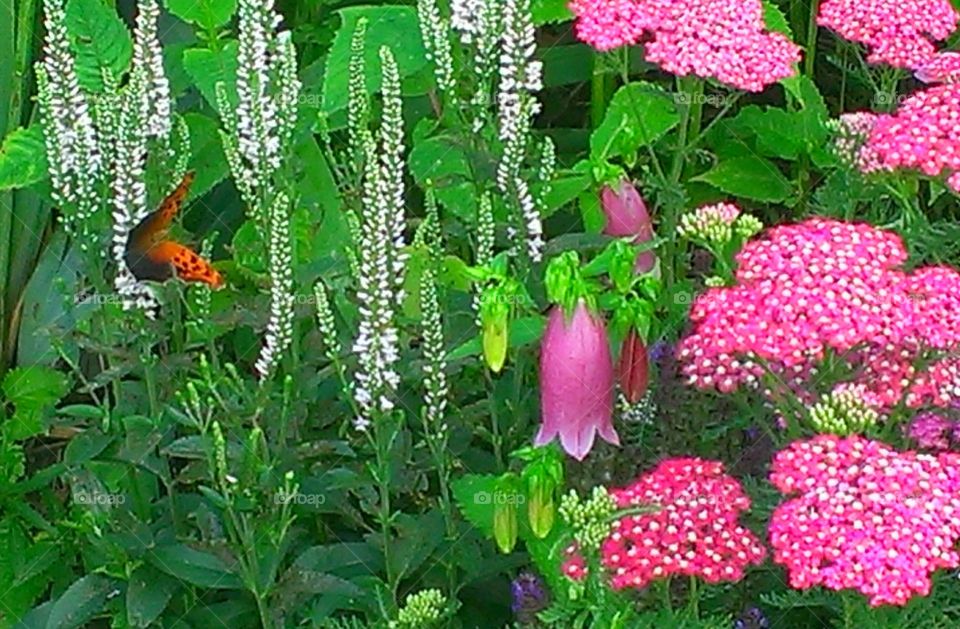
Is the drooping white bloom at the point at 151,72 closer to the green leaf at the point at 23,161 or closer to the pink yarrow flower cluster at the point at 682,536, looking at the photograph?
the green leaf at the point at 23,161

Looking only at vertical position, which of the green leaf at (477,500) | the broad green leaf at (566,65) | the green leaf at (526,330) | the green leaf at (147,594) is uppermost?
the green leaf at (526,330)

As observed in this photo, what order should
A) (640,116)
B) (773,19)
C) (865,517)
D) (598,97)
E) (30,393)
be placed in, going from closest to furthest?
(865,517) → (640,116) → (773,19) → (30,393) → (598,97)

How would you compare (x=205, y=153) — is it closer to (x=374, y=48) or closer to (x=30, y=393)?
(x=374, y=48)

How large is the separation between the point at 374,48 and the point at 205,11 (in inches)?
8.9

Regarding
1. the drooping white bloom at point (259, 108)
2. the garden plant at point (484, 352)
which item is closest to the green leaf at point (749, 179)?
the garden plant at point (484, 352)

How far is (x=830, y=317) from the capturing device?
1.47 meters

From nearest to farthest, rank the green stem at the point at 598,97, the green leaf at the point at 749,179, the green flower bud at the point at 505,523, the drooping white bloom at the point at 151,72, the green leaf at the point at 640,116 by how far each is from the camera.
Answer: the green flower bud at the point at 505,523, the drooping white bloom at the point at 151,72, the green leaf at the point at 640,116, the green leaf at the point at 749,179, the green stem at the point at 598,97

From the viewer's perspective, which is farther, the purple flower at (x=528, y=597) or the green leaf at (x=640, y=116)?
the green leaf at (x=640, y=116)

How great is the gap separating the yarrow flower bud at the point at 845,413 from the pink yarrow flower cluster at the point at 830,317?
0.03m

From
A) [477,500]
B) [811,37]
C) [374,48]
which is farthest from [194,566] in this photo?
[811,37]

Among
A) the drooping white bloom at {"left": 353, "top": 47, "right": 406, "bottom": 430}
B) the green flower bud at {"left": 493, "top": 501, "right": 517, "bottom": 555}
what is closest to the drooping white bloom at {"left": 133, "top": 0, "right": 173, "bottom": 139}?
the drooping white bloom at {"left": 353, "top": 47, "right": 406, "bottom": 430}

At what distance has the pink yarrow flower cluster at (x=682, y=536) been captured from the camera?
1466 millimetres

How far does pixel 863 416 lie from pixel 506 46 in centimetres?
55

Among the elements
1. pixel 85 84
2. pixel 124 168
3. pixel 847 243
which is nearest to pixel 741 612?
pixel 847 243
